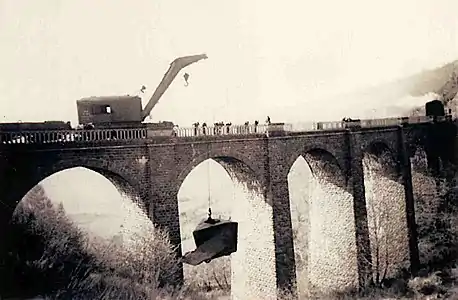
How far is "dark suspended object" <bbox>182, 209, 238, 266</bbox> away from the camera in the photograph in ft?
12.7

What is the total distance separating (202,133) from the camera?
4.88 meters

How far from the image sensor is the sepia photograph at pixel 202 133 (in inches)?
132

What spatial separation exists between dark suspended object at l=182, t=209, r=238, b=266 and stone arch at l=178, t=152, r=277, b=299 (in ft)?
5.09

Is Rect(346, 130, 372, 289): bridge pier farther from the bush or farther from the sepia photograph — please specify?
the bush

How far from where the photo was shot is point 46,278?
12.0 feet

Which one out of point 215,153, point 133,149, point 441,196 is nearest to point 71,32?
point 133,149

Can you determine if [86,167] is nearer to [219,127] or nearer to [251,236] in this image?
[219,127]

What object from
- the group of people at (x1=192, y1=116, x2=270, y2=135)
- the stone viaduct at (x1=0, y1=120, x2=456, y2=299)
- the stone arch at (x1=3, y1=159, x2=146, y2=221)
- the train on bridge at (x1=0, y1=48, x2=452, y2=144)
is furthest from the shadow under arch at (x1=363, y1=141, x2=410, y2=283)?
the stone arch at (x1=3, y1=159, x2=146, y2=221)

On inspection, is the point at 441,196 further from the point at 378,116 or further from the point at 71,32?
the point at 71,32

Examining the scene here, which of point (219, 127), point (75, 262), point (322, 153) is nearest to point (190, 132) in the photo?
point (219, 127)

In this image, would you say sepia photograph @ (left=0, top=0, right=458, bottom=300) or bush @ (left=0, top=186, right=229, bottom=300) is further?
bush @ (left=0, top=186, right=229, bottom=300)

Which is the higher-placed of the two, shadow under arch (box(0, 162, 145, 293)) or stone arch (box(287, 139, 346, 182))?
stone arch (box(287, 139, 346, 182))

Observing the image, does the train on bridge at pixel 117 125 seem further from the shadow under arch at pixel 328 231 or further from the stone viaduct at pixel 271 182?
the shadow under arch at pixel 328 231

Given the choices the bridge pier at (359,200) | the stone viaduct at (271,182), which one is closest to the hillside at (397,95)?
the stone viaduct at (271,182)
